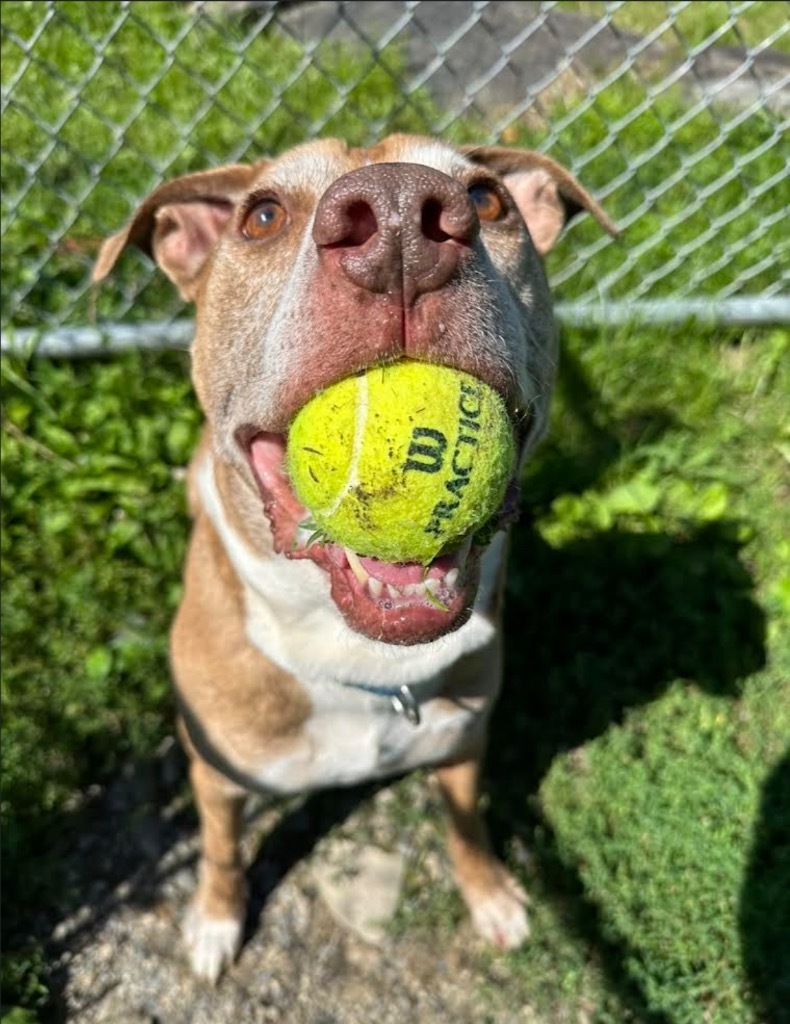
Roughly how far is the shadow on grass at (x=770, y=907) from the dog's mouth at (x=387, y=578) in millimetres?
1691

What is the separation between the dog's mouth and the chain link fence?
207 cm

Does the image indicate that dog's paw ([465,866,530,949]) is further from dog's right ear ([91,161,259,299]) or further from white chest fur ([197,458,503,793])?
dog's right ear ([91,161,259,299])

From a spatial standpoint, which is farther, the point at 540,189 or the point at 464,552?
the point at 540,189

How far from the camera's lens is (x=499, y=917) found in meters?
3.00

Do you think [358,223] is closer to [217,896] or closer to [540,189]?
[540,189]

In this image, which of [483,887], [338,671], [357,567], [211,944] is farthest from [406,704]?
[211,944]

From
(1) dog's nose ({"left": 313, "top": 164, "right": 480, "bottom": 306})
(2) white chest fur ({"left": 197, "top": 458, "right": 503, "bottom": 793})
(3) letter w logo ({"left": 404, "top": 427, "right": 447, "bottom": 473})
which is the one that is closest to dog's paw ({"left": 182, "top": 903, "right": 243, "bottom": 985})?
(2) white chest fur ({"left": 197, "top": 458, "right": 503, "bottom": 793})

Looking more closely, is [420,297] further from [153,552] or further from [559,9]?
[559,9]

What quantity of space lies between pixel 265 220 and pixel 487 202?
1.64 feet

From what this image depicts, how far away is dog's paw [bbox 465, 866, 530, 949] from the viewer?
299 cm

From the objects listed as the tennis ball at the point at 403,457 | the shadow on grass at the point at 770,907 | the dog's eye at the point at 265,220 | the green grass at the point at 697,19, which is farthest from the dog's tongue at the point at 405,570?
the green grass at the point at 697,19

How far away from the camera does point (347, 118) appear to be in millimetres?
4336

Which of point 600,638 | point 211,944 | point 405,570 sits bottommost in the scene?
point 600,638

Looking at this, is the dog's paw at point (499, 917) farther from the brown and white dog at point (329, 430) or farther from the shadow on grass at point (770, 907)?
the shadow on grass at point (770, 907)
